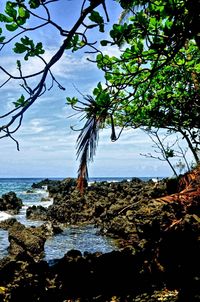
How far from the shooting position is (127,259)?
22.0ft

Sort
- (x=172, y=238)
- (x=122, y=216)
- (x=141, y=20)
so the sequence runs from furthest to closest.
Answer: (x=122, y=216)
(x=172, y=238)
(x=141, y=20)

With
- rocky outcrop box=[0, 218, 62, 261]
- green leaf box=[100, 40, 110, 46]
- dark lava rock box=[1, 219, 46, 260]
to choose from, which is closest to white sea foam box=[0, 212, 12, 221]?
rocky outcrop box=[0, 218, 62, 261]

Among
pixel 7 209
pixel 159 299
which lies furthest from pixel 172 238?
pixel 7 209

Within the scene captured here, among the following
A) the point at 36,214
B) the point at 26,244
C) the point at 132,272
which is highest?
the point at 132,272

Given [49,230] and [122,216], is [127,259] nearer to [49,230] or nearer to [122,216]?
[122,216]

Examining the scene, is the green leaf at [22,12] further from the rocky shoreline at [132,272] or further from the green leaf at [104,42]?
the rocky shoreline at [132,272]

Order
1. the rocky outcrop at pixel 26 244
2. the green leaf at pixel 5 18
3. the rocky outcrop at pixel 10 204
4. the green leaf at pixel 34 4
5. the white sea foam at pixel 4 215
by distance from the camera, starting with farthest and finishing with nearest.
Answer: the rocky outcrop at pixel 10 204, the white sea foam at pixel 4 215, the rocky outcrop at pixel 26 244, the green leaf at pixel 5 18, the green leaf at pixel 34 4

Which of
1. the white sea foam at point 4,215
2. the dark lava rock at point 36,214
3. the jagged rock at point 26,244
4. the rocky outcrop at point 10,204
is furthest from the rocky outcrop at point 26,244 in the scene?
the rocky outcrop at point 10,204

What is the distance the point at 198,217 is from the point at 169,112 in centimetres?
244

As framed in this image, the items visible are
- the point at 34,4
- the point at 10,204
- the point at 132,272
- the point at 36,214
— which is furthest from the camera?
the point at 10,204

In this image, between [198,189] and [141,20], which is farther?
[198,189]

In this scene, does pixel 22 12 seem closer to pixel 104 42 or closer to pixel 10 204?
pixel 104 42

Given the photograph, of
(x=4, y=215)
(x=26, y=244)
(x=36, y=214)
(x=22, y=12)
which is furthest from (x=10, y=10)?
(x=4, y=215)

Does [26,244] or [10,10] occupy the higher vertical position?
[10,10]
